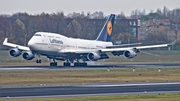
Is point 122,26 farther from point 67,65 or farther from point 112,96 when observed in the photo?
point 112,96

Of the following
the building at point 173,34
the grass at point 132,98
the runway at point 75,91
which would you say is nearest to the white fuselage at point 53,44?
the runway at point 75,91

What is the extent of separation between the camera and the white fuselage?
61.4m

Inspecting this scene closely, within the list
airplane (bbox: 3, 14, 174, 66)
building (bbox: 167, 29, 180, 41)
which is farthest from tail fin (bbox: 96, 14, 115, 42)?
building (bbox: 167, 29, 180, 41)

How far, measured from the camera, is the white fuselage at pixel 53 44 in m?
61.4

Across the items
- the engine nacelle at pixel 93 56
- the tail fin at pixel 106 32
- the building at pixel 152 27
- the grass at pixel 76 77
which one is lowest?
the grass at pixel 76 77

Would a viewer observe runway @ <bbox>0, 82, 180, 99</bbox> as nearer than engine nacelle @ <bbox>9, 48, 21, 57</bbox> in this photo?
Yes

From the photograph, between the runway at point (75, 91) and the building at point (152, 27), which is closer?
the runway at point (75, 91)

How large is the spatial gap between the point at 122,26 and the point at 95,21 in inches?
667

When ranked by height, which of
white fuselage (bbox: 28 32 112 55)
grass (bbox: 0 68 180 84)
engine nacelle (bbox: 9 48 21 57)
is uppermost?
white fuselage (bbox: 28 32 112 55)

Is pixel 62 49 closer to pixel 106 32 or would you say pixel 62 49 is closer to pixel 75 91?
pixel 106 32

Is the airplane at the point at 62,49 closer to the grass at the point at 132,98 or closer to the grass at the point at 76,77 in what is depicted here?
the grass at the point at 76,77

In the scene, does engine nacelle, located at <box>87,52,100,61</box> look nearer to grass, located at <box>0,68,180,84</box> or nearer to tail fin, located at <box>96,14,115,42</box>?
tail fin, located at <box>96,14,115,42</box>

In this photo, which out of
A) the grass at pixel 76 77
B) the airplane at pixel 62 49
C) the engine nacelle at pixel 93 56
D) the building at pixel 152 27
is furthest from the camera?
the building at pixel 152 27

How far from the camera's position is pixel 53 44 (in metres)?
63.9
